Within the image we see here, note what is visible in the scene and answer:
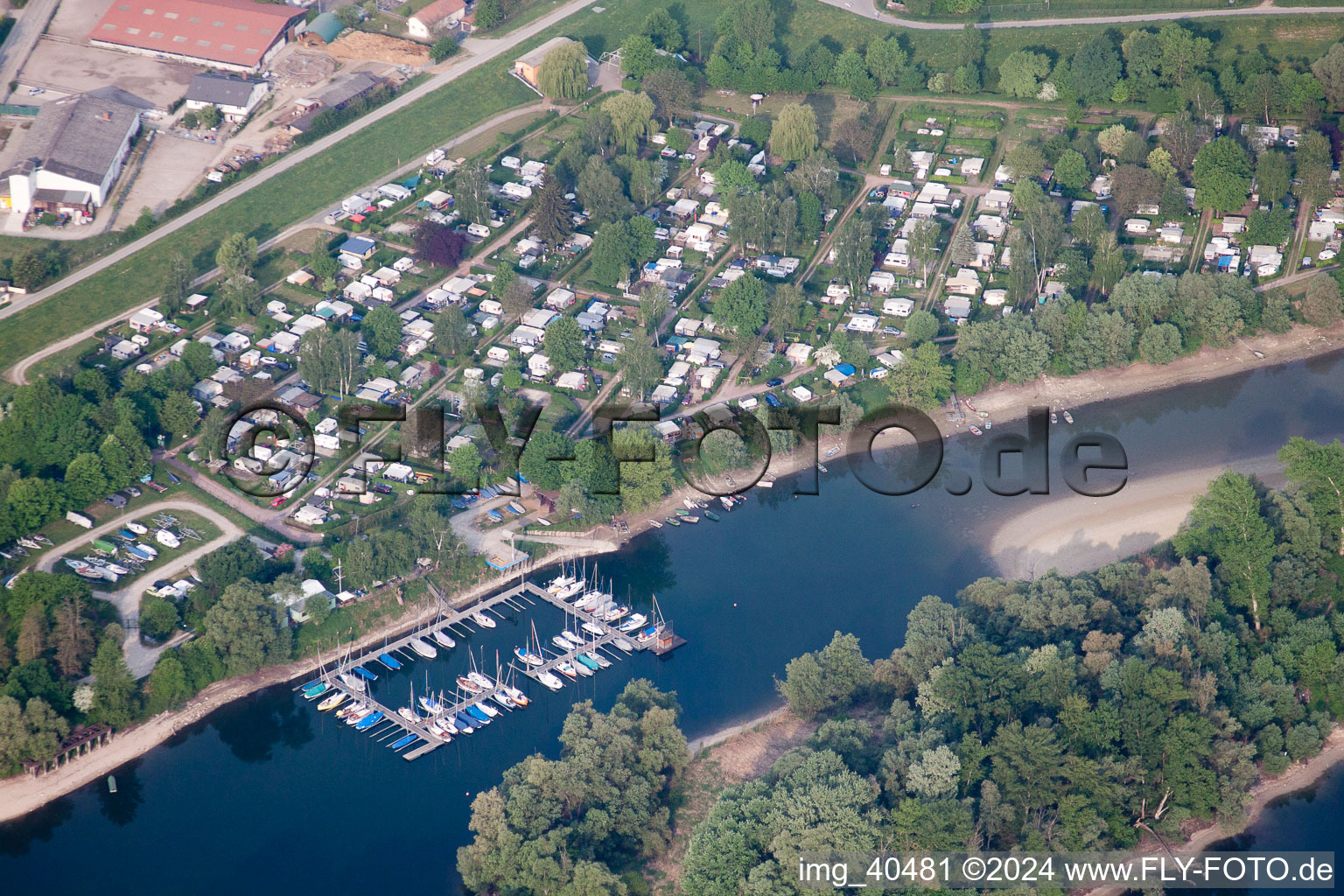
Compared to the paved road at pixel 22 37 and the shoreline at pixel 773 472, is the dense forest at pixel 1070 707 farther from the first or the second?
the paved road at pixel 22 37

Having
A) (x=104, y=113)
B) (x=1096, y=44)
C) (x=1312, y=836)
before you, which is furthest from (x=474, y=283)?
(x=1312, y=836)

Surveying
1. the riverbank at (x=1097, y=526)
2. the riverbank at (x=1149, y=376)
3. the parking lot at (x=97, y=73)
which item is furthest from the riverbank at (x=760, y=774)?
the parking lot at (x=97, y=73)

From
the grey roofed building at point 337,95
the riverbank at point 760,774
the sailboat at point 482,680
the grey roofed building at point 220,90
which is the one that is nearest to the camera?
the riverbank at point 760,774

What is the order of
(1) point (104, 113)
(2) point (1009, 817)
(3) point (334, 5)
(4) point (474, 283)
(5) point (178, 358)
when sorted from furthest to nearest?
(3) point (334, 5)
(1) point (104, 113)
(4) point (474, 283)
(5) point (178, 358)
(2) point (1009, 817)

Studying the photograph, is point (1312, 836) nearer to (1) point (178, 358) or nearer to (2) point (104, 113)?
(1) point (178, 358)

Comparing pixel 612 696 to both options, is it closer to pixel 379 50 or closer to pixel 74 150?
pixel 74 150

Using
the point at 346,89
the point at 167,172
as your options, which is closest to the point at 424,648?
the point at 167,172
